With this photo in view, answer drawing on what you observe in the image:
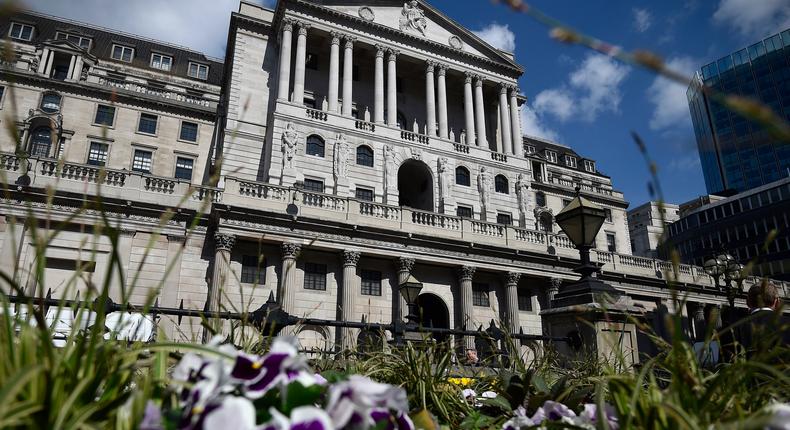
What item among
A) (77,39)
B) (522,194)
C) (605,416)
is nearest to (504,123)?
(522,194)

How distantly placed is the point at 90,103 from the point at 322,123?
20.2 metres

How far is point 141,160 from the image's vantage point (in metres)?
38.1

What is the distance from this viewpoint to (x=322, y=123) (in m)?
32.7

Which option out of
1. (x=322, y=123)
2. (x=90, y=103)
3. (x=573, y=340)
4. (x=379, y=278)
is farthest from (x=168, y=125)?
(x=573, y=340)

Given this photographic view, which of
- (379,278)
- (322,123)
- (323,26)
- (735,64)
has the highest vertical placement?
(735,64)

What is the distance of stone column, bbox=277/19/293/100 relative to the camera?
33184mm

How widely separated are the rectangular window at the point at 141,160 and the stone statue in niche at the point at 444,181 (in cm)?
2304

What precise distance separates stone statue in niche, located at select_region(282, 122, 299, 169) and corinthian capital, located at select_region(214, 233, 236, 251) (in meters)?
8.02

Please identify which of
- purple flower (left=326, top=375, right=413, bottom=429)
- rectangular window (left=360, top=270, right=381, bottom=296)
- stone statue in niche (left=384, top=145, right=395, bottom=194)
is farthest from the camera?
stone statue in niche (left=384, top=145, right=395, bottom=194)

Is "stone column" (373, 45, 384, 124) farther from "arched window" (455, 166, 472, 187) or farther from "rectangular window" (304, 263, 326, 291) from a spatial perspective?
"rectangular window" (304, 263, 326, 291)

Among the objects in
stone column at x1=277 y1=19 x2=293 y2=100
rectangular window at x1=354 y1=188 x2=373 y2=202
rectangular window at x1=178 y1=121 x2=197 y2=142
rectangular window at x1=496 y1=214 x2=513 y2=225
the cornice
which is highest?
the cornice

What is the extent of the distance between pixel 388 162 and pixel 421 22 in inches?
559

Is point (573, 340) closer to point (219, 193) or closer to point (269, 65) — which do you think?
point (219, 193)

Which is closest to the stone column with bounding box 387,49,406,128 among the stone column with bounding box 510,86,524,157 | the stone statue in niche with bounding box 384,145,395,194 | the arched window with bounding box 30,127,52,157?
the stone statue in niche with bounding box 384,145,395,194
